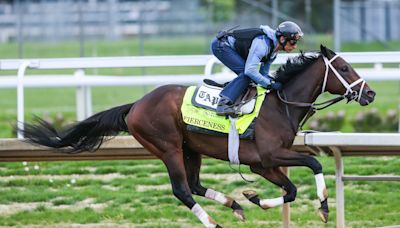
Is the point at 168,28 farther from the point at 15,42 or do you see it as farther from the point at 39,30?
the point at 15,42

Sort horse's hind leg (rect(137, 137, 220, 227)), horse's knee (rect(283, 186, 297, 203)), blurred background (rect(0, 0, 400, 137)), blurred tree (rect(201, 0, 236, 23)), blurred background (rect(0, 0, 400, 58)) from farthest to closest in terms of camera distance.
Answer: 1. blurred tree (rect(201, 0, 236, 23))
2. blurred background (rect(0, 0, 400, 58))
3. blurred background (rect(0, 0, 400, 137))
4. horse's hind leg (rect(137, 137, 220, 227))
5. horse's knee (rect(283, 186, 297, 203))

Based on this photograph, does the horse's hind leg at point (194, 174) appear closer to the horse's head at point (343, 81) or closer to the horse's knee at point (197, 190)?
the horse's knee at point (197, 190)

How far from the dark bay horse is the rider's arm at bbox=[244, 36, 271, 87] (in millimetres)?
158

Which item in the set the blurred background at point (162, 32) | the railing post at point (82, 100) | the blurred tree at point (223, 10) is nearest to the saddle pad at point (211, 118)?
the railing post at point (82, 100)

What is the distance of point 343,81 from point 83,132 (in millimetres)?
2033

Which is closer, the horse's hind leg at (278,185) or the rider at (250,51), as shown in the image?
the horse's hind leg at (278,185)

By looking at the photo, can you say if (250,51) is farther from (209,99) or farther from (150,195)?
(150,195)

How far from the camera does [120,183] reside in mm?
10102

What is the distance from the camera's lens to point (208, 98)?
281 inches

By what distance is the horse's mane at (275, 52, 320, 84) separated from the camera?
23.5 feet

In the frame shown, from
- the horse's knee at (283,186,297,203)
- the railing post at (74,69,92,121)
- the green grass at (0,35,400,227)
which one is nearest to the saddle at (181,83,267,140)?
the horse's knee at (283,186,297,203)

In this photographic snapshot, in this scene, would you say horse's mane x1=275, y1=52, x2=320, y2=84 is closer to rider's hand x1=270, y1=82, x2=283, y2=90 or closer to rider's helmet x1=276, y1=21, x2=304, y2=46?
rider's hand x1=270, y1=82, x2=283, y2=90

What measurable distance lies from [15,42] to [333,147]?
23.8 meters

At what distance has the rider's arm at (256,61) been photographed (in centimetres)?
698
